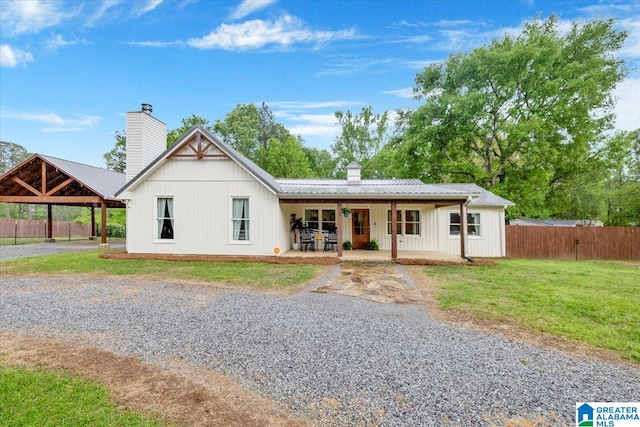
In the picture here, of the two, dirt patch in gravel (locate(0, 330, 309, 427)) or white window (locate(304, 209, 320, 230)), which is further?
white window (locate(304, 209, 320, 230))

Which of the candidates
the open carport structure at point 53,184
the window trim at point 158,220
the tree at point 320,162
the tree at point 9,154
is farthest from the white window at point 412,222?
the tree at point 9,154

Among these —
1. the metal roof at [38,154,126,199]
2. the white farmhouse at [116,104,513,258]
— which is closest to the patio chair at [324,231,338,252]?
the white farmhouse at [116,104,513,258]

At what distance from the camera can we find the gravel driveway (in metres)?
2.87

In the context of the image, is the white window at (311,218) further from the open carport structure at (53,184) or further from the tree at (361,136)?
the tree at (361,136)

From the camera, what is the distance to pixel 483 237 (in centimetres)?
1439

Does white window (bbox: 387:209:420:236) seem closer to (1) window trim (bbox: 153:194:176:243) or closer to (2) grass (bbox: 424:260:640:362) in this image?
(2) grass (bbox: 424:260:640:362)

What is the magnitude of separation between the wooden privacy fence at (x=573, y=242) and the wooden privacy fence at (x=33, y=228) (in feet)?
99.0

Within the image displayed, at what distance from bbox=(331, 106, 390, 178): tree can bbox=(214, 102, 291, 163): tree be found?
280 inches

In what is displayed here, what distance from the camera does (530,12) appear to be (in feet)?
62.5

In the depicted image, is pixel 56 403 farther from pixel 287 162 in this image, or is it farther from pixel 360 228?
pixel 287 162

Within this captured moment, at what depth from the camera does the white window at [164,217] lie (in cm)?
1211

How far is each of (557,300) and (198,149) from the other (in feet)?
39.9

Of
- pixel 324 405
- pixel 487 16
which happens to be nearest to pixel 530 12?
pixel 487 16

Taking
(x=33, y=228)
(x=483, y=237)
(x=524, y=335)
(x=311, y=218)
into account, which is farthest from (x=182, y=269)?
(x=33, y=228)
